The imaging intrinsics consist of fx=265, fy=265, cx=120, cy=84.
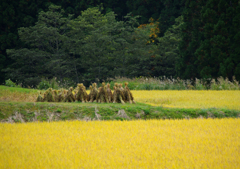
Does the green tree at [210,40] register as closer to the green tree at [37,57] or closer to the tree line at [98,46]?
the tree line at [98,46]

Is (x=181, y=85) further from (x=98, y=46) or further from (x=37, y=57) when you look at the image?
(x=37, y=57)

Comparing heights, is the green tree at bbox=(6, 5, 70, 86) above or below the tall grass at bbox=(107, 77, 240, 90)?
above

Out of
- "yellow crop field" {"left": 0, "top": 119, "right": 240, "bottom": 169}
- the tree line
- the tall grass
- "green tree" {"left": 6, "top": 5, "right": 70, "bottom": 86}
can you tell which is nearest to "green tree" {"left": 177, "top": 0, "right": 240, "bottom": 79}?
the tree line

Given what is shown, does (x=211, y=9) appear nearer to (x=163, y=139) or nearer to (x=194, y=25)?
(x=194, y=25)

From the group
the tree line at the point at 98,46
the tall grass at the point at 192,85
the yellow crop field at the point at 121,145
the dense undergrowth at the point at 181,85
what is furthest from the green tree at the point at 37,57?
the yellow crop field at the point at 121,145

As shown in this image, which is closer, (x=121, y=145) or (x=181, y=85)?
(x=121, y=145)

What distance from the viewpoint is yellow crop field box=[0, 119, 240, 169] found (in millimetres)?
4051

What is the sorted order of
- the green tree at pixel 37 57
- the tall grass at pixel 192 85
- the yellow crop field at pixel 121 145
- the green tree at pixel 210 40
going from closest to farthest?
the yellow crop field at pixel 121 145 < the tall grass at pixel 192 85 < the green tree at pixel 210 40 < the green tree at pixel 37 57

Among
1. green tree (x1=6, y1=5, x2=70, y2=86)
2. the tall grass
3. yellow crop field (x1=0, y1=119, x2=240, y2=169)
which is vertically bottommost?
yellow crop field (x1=0, y1=119, x2=240, y2=169)

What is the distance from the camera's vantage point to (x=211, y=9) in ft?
61.5

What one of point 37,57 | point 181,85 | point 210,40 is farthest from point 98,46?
point 210,40

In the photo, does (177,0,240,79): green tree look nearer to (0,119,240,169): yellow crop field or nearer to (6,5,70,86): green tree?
(6,5,70,86): green tree

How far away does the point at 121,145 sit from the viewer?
4.98 m

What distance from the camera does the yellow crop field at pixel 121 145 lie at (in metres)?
4.05
